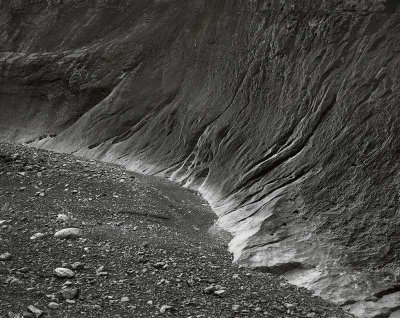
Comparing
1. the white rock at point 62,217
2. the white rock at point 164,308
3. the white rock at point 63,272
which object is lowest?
the white rock at point 164,308

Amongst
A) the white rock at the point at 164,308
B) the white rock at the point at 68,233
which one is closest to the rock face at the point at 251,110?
the white rock at the point at 164,308

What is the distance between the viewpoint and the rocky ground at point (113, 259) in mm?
7500

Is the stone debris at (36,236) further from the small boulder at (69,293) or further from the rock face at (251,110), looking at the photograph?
the rock face at (251,110)

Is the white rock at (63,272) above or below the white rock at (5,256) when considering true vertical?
below

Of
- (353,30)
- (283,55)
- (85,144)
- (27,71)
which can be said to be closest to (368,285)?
(353,30)

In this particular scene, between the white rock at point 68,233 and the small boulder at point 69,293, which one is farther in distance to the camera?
the white rock at point 68,233

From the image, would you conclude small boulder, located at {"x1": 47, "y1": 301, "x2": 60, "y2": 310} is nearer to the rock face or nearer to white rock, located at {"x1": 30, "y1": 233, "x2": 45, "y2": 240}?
white rock, located at {"x1": 30, "y1": 233, "x2": 45, "y2": 240}

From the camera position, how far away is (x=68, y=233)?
917 centimetres

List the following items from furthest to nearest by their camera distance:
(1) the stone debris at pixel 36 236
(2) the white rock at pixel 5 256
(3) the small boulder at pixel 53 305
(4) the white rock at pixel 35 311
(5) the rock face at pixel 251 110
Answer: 1. (5) the rock face at pixel 251 110
2. (1) the stone debris at pixel 36 236
3. (2) the white rock at pixel 5 256
4. (3) the small boulder at pixel 53 305
5. (4) the white rock at pixel 35 311

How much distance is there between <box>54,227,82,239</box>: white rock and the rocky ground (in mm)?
20

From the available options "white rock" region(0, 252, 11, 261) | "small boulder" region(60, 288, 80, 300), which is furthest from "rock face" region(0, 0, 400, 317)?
"white rock" region(0, 252, 11, 261)

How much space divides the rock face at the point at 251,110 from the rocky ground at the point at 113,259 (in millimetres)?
657

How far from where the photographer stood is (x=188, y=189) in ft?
44.8

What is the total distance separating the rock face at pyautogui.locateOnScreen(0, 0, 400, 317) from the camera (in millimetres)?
9367
